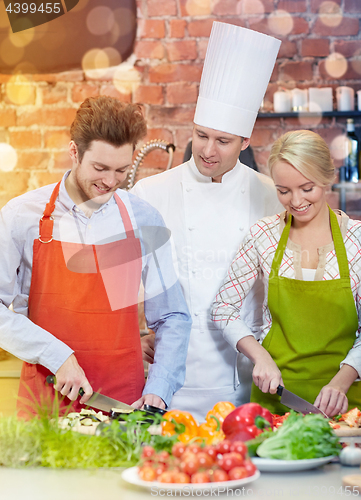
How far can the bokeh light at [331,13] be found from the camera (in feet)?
8.82

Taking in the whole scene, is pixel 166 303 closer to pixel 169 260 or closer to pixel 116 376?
pixel 169 260

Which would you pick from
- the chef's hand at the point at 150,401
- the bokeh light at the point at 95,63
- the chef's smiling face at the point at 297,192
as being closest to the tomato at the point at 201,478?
the chef's hand at the point at 150,401

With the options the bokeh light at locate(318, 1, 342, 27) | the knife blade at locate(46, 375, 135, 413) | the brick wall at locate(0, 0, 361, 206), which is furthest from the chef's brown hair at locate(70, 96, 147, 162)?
the bokeh light at locate(318, 1, 342, 27)

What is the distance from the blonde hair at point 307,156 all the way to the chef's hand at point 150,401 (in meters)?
0.68

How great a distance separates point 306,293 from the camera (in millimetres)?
1514

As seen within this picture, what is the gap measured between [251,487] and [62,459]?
13.2 inches

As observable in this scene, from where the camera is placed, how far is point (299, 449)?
3.21ft

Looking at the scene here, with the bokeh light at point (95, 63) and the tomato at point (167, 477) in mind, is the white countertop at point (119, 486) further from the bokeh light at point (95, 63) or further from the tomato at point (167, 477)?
the bokeh light at point (95, 63)

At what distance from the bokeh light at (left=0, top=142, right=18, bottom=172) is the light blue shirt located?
1.16m

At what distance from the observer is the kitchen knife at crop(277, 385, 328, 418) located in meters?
1.32

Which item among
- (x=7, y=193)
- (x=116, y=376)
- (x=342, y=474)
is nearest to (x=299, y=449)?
(x=342, y=474)

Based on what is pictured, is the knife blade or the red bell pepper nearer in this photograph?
the red bell pepper

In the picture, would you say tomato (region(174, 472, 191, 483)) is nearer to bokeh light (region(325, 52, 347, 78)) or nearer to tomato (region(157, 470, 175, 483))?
tomato (region(157, 470, 175, 483))

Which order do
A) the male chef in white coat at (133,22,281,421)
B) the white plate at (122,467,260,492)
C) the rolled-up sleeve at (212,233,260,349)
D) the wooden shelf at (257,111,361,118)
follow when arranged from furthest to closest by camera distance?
1. the wooden shelf at (257,111,361,118)
2. the male chef in white coat at (133,22,281,421)
3. the rolled-up sleeve at (212,233,260,349)
4. the white plate at (122,467,260,492)
